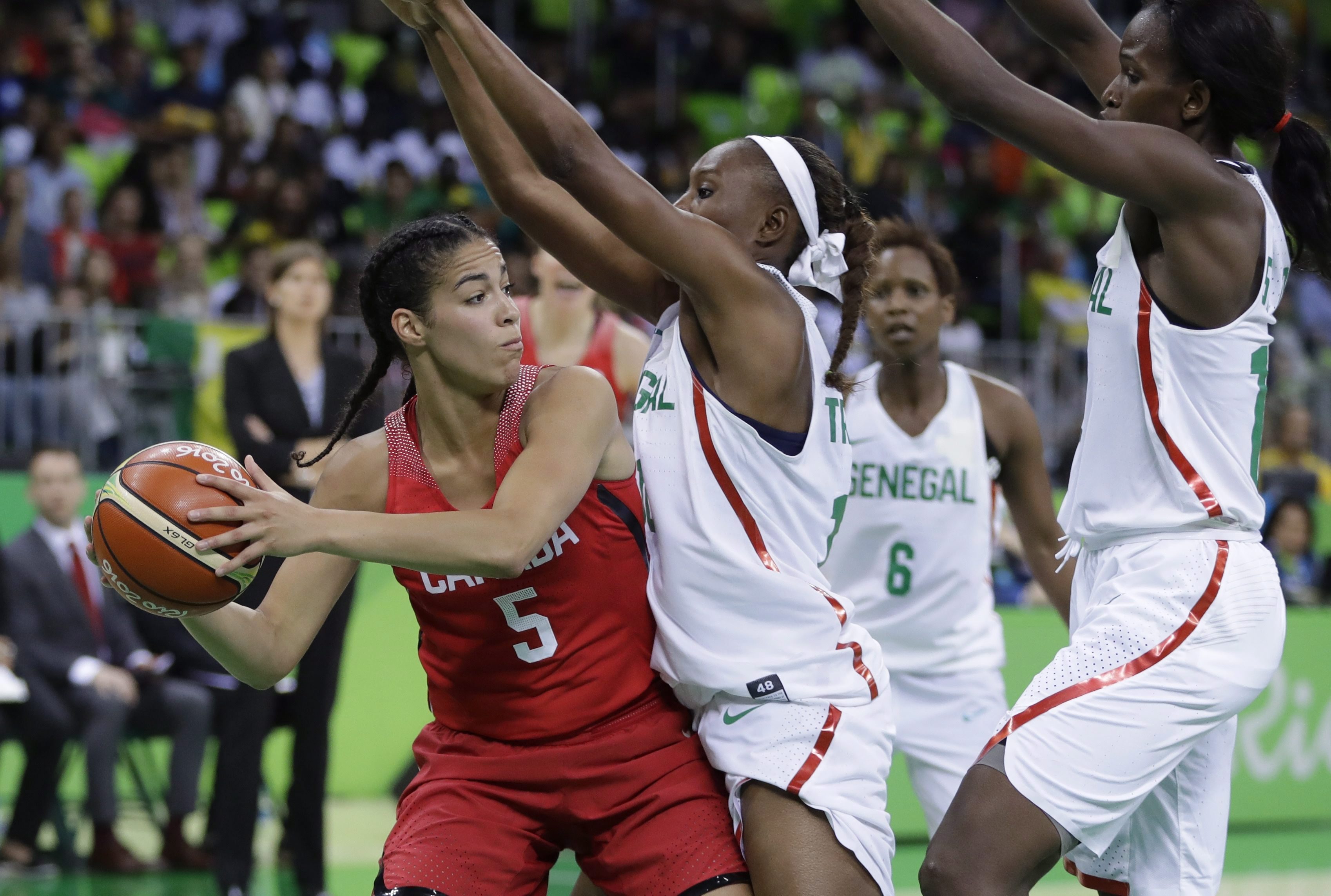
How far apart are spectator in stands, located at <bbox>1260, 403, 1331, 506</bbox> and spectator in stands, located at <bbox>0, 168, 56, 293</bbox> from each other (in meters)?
8.03

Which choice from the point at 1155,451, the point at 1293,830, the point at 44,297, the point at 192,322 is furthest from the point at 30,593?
the point at 1293,830

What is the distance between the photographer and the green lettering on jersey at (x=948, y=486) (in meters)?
5.12

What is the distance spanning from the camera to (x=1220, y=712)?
3.13 meters

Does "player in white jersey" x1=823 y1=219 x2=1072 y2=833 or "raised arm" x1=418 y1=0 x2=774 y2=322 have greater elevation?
"raised arm" x1=418 y1=0 x2=774 y2=322

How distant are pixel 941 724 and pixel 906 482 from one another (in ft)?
2.56

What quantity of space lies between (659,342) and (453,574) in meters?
0.72

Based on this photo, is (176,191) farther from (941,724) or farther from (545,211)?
(545,211)

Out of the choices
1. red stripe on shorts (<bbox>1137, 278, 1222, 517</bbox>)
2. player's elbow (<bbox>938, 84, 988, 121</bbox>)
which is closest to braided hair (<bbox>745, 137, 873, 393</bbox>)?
player's elbow (<bbox>938, 84, 988, 121</bbox>)

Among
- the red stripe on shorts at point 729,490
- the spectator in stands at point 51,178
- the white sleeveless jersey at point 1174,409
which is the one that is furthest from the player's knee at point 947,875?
the spectator in stands at point 51,178

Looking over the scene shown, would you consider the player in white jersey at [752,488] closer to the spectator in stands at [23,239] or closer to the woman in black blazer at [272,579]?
the woman in black blazer at [272,579]

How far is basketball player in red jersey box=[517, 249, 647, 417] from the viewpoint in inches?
237

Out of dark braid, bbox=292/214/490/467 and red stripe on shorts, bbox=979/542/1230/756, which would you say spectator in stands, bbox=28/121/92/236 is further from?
red stripe on shorts, bbox=979/542/1230/756

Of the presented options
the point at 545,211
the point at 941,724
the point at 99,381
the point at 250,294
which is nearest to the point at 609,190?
the point at 545,211

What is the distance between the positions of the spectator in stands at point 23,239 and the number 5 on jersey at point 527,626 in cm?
793
